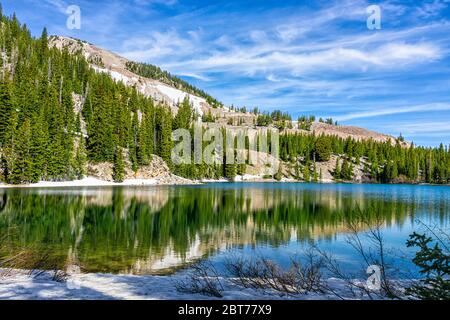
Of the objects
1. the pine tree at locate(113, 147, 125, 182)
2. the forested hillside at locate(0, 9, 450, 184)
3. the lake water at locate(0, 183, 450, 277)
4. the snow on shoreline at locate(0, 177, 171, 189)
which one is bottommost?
the lake water at locate(0, 183, 450, 277)

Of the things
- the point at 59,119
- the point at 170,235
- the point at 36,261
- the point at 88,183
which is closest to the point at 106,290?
the point at 36,261

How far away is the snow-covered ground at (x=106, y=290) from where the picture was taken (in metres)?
9.39

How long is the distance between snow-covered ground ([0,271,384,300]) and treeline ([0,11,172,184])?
67.4 m

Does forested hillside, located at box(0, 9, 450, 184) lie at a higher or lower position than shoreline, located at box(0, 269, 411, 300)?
higher

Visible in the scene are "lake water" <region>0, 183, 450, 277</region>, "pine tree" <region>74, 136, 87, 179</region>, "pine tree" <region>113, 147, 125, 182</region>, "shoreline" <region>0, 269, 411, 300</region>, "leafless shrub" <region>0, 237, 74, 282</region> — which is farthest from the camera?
"pine tree" <region>113, 147, 125, 182</region>

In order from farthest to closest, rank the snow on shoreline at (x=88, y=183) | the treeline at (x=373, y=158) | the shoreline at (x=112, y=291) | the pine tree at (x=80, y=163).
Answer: the treeline at (x=373, y=158) < the pine tree at (x=80, y=163) < the snow on shoreline at (x=88, y=183) < the shoreline at (x=112, y=291)

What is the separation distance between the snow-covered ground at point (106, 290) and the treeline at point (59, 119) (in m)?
67.4

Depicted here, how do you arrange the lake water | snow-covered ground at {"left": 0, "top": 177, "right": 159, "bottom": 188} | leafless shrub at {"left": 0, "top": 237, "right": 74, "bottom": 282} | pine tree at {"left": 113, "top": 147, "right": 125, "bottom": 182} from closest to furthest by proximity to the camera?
leafless shrub at {"left": 0, "top": 237, "right": 74, "bottom": 282} < the lake water < snow-covered ground at {"left": 0, "top": 177, "right": 159, "bottom": 188} < pine tree at {"left": 113, "top": 147, "right": 125, "bottom": 182}

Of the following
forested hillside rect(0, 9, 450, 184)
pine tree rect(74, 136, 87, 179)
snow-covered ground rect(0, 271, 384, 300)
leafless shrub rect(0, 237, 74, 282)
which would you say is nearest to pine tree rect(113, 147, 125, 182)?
forested hillside rect(0, 9, 450, 184)

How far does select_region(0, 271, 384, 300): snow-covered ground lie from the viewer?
939 centimetres

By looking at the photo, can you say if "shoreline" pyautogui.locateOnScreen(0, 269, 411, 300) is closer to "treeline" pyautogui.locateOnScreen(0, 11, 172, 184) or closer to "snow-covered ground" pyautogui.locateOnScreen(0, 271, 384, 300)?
"snow-covered ground" pyautogui.locateOnScreen(0, 271, 384, 300)

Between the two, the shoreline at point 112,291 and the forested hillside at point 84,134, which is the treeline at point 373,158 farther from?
the shoreline at point 112,291

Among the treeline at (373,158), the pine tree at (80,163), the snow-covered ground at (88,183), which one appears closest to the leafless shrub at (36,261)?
the snow-covered ground at (88,183)

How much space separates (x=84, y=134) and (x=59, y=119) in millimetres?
18747
